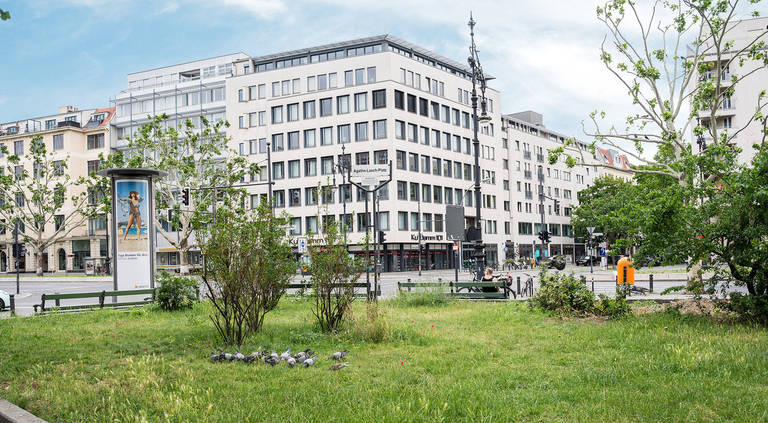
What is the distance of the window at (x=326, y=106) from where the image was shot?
65.0m

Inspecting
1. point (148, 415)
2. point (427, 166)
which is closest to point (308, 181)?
point (427, 166)

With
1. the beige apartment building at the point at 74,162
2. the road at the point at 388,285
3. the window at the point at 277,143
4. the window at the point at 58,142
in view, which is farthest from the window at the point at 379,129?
the window at the point at 58,142

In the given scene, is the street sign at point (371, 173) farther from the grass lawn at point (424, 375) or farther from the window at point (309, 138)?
the window at point (309, 138)

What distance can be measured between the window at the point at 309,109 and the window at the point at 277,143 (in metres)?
3.82

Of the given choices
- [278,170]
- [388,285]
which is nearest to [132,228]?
[388,285]

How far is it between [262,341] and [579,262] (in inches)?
3056

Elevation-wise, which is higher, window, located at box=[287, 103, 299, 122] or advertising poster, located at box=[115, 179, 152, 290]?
window, located at box=[287, 103, 299, 122]

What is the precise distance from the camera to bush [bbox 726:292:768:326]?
10.8m

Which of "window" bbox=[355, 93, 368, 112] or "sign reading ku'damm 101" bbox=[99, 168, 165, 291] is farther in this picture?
"window" bbox=[355, 93, 368, 112]

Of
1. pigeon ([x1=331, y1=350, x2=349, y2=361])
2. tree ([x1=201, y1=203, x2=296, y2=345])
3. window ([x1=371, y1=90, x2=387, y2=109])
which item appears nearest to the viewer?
pigeon ([x1=331, y1=350, x2=349, y2=361])

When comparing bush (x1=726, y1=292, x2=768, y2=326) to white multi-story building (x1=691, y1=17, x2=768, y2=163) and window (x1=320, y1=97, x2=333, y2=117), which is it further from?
window (x1=320, y1=97, x2=333, y2=117)

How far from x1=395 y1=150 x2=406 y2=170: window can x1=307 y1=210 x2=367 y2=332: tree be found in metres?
50.3

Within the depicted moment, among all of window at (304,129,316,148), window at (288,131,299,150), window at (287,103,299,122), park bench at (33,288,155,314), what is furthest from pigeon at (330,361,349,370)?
window at (287,103,299,122)

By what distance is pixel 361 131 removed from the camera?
63344mm
